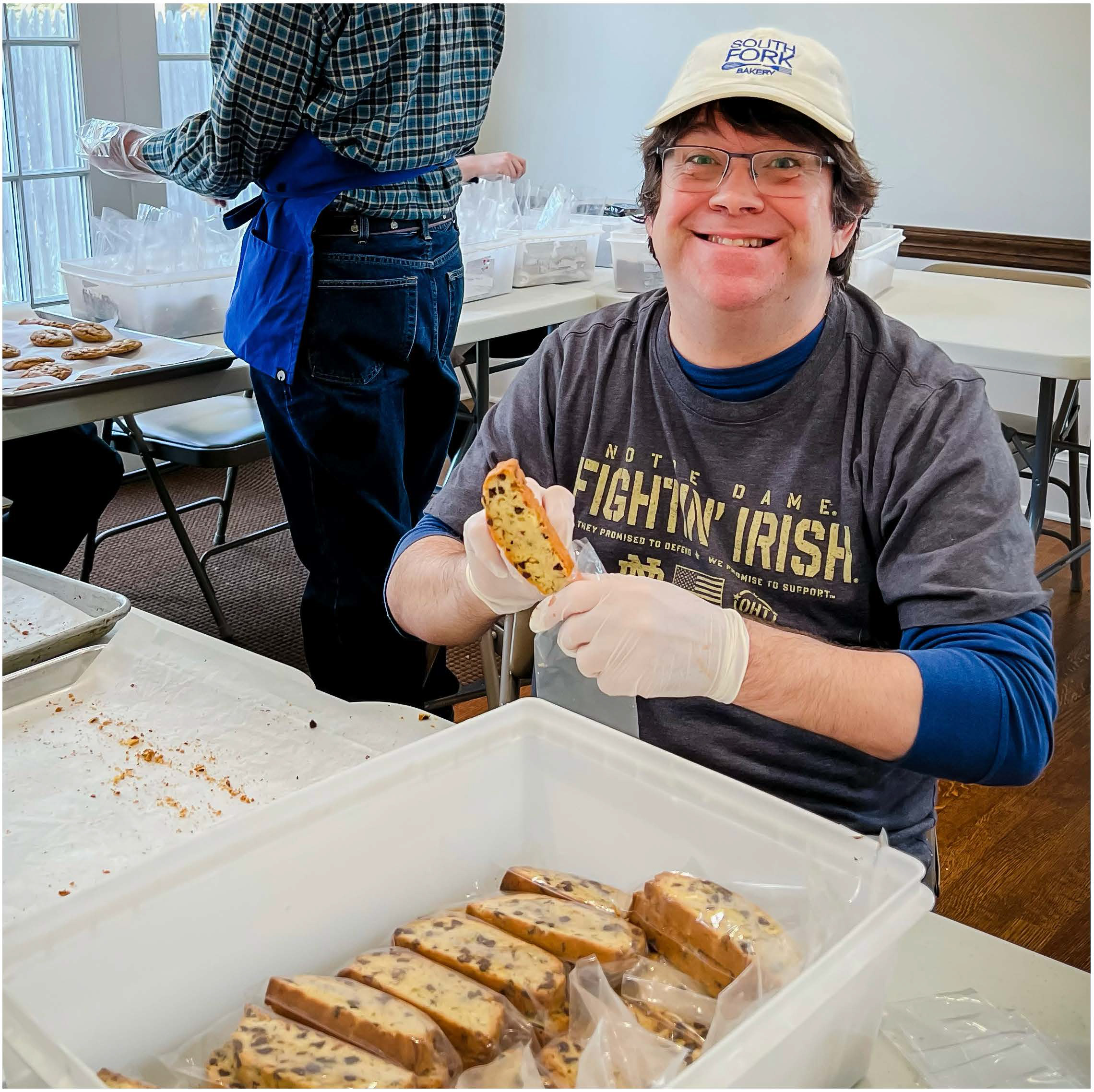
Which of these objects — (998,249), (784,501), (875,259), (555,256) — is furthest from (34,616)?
(998,249)

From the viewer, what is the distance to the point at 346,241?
2078 mm

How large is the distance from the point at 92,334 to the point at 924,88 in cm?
309

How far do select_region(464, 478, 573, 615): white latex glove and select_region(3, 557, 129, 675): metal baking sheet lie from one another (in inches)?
17.2

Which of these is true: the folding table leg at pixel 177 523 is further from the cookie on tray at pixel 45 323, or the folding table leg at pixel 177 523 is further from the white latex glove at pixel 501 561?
the white latex glove at pixel 501 561

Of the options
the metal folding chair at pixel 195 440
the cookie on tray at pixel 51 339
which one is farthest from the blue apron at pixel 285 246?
the metal folding chair at pixel 195 440

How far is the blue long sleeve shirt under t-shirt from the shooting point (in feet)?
3.39

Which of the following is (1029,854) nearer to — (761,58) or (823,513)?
(823,513)

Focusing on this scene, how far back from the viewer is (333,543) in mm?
2312

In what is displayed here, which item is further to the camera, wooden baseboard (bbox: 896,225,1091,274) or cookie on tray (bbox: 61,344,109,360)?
wooden baseboard (bbox: 896,225,1091,274)

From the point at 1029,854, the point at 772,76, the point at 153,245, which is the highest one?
the point at 772,76

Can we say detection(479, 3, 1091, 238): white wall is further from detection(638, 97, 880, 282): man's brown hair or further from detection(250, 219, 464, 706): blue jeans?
detection(638, 97, 880, 282): man's brown hair

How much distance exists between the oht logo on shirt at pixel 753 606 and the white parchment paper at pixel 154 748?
33cm

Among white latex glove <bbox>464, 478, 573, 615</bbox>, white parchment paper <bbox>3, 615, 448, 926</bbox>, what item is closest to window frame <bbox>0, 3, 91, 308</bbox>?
white parchment paper <bbox>3, 615, 448, 926</bbox>

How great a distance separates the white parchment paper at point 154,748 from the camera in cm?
103
